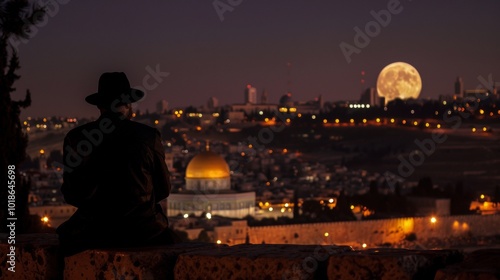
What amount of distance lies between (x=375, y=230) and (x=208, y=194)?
780 cm

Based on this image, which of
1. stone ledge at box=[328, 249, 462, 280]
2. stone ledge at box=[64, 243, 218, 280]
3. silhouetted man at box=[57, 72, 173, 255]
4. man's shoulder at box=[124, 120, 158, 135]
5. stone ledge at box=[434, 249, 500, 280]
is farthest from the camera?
man's shoulder at box=[124, 120, 158, 135]

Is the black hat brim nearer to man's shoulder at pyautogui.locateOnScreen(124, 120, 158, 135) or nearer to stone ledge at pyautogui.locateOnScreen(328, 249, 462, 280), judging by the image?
man's shoulder at pyautogui.locateOnScreen(124, 120, 158, 135)

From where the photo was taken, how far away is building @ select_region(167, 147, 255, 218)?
201 ft

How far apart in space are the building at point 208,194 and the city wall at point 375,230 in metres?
5.84

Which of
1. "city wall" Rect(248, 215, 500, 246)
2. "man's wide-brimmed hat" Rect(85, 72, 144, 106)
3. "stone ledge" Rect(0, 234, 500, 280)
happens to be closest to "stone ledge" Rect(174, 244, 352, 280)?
"stone ledge" Rect(0, 234, 500, 280)

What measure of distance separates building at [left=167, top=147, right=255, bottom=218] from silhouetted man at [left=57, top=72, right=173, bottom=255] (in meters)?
54.8

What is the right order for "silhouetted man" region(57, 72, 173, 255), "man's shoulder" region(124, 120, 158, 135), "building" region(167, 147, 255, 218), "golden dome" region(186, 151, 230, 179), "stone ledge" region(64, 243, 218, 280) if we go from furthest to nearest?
1. "golden dome" region(186, 151, 230, 179)
2. "building" region(167, 147, 255, 218)
3. "man's shoulder" region(124, 120, 158, 135)
4. "silhouetted man" region(57, 72, 173, 255)
5. "stone ledge" region(64, 243, 218, 280)

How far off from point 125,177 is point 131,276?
0.46m

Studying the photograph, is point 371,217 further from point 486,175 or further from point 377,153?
point 377,153

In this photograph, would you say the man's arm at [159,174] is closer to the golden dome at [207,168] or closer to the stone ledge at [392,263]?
the stone ledge at [392,263]

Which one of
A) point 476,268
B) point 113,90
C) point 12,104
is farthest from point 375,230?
point 476,268

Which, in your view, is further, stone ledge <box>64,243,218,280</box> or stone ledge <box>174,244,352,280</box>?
stone ledge <box>64,243,218,280</box>

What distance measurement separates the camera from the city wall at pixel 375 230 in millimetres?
55000

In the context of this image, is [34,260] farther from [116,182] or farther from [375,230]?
[375,230]
